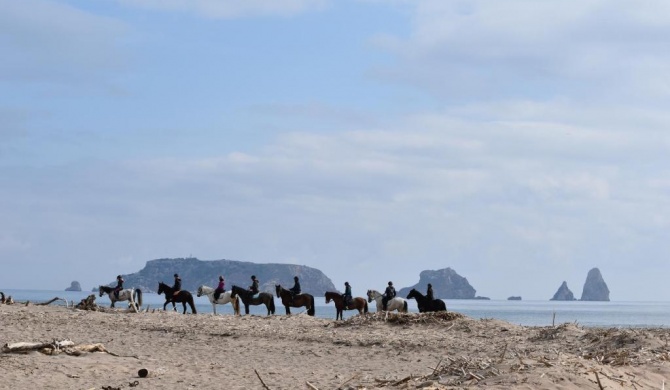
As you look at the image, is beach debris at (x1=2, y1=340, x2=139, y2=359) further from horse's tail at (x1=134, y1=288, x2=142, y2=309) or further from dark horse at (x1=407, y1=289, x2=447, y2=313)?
horse's tail at (x1=134, y1=288, x2=142, y2=309)

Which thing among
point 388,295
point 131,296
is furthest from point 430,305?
point 131,296

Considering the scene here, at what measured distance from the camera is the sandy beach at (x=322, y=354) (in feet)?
45.3

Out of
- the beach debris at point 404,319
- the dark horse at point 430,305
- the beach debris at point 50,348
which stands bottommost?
the beach debris at point 50,348

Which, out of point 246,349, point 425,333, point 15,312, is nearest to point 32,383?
point 246,349

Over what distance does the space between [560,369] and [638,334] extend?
930 cm

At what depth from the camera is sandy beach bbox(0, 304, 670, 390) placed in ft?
45.3

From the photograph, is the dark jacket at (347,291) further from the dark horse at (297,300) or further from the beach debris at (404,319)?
the beach debris at (404,319)

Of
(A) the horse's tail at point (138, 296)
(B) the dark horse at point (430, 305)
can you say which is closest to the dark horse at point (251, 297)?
(A) the horse's tail at point (138, 296)

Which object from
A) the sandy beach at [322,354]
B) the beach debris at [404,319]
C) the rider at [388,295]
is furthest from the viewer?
the rider at [388,295]

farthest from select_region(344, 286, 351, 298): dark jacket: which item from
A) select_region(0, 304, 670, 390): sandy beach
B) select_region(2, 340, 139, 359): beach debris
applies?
select_region(2, 340, 139, 359): beach debris

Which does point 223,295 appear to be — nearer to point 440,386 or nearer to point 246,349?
point 246,349

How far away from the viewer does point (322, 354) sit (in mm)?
23047

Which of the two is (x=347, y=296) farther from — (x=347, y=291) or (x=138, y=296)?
(x=138, y=296)

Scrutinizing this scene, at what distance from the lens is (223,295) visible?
4084 cm
